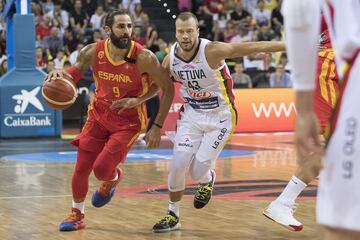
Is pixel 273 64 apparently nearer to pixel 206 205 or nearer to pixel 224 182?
pixel 224 182

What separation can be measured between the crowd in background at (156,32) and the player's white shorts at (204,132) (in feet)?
31.2

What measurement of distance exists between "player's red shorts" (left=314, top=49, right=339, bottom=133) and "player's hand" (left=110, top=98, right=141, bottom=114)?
4.71 feet

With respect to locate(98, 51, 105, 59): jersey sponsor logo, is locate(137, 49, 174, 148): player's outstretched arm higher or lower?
lower

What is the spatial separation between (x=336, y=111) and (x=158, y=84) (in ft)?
12.2

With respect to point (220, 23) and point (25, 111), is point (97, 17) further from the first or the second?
point (25, 111)

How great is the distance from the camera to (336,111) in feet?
10.3

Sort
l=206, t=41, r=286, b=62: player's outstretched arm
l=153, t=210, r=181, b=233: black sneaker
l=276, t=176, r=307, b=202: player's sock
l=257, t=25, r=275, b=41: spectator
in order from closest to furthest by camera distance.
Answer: l=206, t=41, r=286, b=62: player's outstretched arm, l=276, t=176, r=307, b=202: player's sock, l=153, t=210, r=181, b=233: black sneaker, l=257, t=25, r=275, b=41: spectator

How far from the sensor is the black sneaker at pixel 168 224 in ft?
21.6

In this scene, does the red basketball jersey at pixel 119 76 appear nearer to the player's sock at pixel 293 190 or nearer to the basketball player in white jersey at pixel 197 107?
the basketball player in white jersey at pixel 197 107

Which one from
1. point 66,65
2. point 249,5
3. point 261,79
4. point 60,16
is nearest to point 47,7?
point 60,16

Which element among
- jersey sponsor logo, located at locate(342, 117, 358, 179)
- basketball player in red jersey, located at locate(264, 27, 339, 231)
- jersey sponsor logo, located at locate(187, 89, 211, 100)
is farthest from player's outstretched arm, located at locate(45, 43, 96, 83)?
jersey sponsor logo, located at locate(342, 117, 358, 179)

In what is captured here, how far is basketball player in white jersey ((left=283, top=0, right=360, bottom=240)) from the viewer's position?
2.99 metres

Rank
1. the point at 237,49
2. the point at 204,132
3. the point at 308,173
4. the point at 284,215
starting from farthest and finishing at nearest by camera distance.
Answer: the point at 204,132 → the point at 237,49 → the point at 284,215 → the point at 308,173

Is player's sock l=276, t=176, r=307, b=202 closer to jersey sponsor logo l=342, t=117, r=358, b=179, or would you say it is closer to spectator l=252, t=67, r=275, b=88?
jersey sponsor logo l=342, t=117, r=358, b=179
